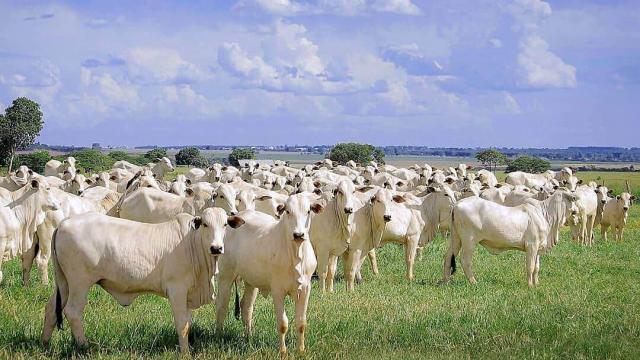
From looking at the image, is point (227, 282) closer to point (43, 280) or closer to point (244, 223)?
point (244, 223)

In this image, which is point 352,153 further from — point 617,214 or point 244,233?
point 244,233

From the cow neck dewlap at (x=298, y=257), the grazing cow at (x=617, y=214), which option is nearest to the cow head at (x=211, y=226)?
the cow neck dewlap at (x=298, y=257)

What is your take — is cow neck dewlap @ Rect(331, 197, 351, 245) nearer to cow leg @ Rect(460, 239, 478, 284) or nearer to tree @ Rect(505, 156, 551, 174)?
cow leg @ Rect(460, 239, 478, 284)

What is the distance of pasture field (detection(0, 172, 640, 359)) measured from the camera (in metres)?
10.7

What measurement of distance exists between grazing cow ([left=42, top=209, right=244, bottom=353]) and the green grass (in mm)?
468

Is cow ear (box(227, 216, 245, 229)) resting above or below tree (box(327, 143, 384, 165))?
above

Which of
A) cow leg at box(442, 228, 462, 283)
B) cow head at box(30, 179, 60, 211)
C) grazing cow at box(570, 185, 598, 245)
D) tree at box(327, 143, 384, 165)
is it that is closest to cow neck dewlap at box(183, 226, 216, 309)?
cow head at box(30, 179, 60, 211)

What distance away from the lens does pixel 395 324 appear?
12.4 m

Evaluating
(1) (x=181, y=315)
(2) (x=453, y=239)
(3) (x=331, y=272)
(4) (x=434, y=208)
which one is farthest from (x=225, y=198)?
Answer: (1) (x=181, y=315)

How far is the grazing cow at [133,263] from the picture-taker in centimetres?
1033

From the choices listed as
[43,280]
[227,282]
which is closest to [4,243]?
[43,280]

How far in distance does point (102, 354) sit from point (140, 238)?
146 cm

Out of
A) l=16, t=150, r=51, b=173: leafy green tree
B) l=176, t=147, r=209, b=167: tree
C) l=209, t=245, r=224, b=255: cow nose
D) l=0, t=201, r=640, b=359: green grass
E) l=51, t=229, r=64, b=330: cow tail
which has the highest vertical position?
l=209, t=245, r=224, b=255: cow nose

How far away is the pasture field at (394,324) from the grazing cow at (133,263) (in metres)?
0.47
